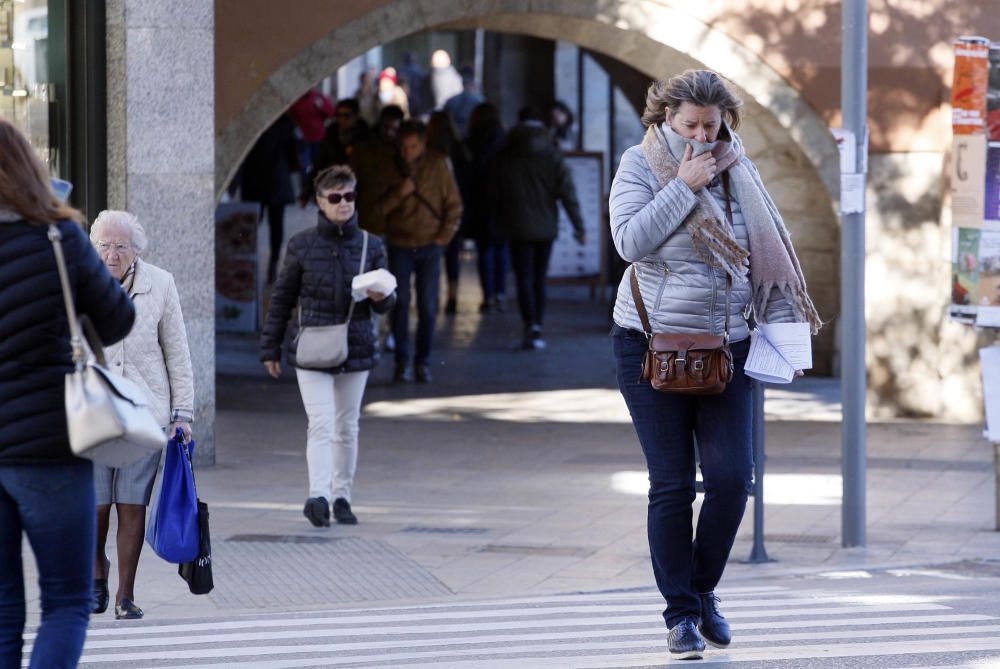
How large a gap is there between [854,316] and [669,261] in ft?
9.88

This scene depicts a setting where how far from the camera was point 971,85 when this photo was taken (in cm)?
920

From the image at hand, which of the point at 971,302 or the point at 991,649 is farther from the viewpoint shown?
the point at 971,302

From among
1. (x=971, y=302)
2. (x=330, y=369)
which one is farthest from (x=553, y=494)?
(x=971, y=302)

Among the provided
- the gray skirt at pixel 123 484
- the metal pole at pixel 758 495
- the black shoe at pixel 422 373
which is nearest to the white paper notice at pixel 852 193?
the metal pole at pixel 758 495

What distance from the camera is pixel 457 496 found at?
9914 millimetres

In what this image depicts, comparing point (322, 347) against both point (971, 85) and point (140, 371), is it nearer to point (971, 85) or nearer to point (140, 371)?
point (140, 371)

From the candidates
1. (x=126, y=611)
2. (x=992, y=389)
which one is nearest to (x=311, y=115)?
(x=992, y=389)

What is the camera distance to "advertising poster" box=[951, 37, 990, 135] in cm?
917

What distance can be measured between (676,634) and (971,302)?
12.8 feet

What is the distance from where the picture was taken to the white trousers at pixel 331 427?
8.89 meters

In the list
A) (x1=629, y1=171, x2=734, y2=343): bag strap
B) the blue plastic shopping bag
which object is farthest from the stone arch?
(x1=629, y1=171, x2=734, y2=343): bag strap

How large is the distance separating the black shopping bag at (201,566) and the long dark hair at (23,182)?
2.17 meters

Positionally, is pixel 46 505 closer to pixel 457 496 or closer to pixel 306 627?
pixel 306 627

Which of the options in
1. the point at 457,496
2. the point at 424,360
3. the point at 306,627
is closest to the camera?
the point at 306,627
